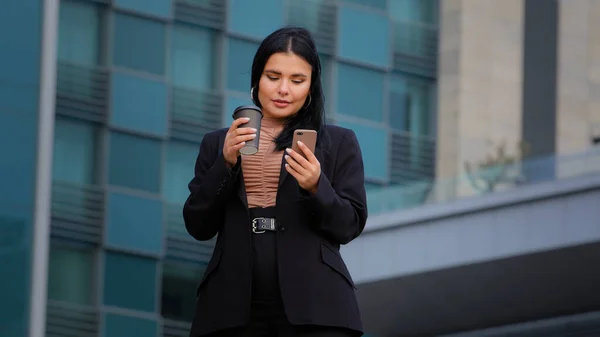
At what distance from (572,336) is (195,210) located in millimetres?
21200

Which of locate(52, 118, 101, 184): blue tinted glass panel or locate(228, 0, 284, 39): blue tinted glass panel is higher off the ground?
locate(228, 0, 284, 39): blue tinted glass panel

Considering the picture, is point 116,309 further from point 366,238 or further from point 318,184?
point 318,184

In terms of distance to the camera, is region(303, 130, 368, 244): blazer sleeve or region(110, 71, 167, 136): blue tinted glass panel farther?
region(110, 71, 167, 136): blue tinted glass panel

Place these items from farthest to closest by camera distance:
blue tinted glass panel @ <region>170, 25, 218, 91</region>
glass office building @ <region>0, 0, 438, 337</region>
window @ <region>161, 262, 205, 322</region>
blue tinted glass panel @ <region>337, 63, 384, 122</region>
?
blue tinted glass panel @ <region>337, 63, 384, 122</region>
blue tinted glass panel @ <region>170, 25, 218, 91</region>
window @ <region>161, 262, 205, 322</region>
glass office building @ <region>0, 0, 438, 337</region>

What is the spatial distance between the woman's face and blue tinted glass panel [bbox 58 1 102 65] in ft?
58.4

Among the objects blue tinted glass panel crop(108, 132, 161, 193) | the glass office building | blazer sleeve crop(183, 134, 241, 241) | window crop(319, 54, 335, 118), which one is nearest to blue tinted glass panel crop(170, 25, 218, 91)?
the glass office building

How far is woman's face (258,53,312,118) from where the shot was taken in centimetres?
497

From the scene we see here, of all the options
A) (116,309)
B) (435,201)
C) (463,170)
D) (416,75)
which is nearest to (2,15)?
(116,309)

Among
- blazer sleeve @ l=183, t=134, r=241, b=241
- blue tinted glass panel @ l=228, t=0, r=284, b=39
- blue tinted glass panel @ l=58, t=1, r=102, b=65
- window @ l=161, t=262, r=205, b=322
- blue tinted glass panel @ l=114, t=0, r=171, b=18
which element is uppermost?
blue tinted glass panel @ l=228, t=0, r=284, b=39

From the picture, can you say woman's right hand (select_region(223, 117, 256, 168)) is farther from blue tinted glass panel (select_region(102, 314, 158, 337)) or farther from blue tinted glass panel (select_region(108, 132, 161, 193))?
blue tinted glass panel (select_region(108, 132, 161, 193))

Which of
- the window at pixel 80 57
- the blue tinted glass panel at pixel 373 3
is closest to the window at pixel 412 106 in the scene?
the blue tinted glass panel at pixel 373 3

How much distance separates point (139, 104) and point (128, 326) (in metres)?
3.19

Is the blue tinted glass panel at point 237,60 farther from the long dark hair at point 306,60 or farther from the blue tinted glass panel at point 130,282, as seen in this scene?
the long dark hair at point 306,60

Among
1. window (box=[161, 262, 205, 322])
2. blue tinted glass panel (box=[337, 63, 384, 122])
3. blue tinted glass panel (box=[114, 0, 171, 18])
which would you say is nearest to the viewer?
blue tinted glass panel (box=[114, 0, 171, 18])
